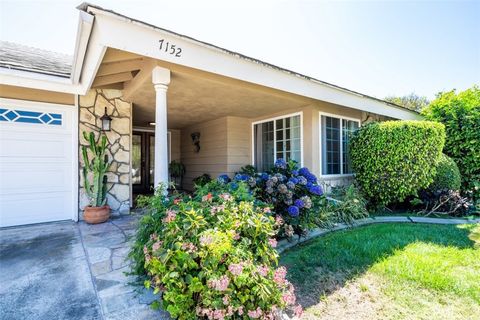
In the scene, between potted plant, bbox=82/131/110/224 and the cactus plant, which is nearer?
potted plant, bbox=82/131/110/224

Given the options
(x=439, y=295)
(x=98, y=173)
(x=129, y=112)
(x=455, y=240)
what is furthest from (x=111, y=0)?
(x=455, y=240)

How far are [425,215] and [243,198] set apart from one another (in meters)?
4.84

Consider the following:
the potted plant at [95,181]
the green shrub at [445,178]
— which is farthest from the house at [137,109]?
the green shrub at [445,178]

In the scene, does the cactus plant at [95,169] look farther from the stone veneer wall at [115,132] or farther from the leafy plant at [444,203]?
the leafy plant at [444,203]

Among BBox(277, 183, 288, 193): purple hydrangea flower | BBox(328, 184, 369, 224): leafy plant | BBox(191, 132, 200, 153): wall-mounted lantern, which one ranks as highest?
BBox(191, 132, 200, 153): wall-mounted lantern

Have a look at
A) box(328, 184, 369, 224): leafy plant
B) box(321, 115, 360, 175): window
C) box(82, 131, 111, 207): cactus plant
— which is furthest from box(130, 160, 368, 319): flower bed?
box(321, 115, 360, 175): window

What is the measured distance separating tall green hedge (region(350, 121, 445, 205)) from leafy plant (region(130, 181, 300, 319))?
421 centimetres

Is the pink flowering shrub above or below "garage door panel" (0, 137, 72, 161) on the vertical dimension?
below

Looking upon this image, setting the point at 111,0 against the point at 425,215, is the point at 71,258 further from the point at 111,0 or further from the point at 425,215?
the point at 425,215

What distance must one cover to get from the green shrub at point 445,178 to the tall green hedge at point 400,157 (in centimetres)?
72

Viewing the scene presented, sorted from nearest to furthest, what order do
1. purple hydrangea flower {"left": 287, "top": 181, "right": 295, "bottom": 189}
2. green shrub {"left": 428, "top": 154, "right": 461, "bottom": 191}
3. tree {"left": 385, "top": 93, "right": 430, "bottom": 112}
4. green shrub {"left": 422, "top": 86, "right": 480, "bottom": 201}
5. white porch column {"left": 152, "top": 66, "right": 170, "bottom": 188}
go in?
white porch column {"left": 152, "top": 66, "right": 170, "bottom": 188} → purple hydrangea flower {"left": 287, "top": 181, "right": 295, "bottom": 189} → green shrub {"left": 428, "top": 154, "right": 461, "bottom": 191} → green shrub {"left": 422, "top": 86, "right": 480, "bottom": 201} → tree {"left": 385, "top": 93, "right": 430, "bottom": 112}

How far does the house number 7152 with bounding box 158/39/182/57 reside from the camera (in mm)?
2711

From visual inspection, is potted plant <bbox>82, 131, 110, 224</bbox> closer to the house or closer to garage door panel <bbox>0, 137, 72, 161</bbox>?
the house

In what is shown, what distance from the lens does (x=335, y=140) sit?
611 cm
